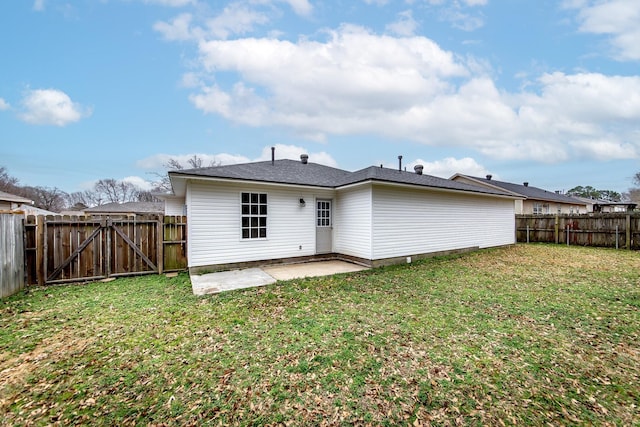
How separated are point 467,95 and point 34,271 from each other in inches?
698

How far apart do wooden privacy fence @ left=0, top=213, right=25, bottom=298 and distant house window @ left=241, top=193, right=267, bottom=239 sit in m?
4.78

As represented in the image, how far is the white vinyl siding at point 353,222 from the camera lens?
8.11 metres

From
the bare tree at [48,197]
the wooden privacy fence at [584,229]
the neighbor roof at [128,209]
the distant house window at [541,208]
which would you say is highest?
the bare tree at [48,197]

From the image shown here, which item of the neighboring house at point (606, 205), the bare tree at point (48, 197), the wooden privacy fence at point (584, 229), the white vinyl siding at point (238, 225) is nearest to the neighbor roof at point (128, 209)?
the bare tree at point (48, 197)

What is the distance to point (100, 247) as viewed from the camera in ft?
21.9

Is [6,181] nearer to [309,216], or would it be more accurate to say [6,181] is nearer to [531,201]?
[309,216]

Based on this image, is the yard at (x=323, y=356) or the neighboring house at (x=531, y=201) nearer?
the yard at (x=323, y=356)

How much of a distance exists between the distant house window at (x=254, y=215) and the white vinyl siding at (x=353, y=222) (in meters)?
2.70

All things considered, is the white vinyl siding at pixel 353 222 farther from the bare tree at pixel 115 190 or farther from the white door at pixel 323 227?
the bare tree at pixel 115 190

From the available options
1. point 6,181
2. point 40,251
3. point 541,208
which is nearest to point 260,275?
point 40,251

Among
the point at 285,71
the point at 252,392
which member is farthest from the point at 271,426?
the point at 285,71

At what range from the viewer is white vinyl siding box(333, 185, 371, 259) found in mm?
8109

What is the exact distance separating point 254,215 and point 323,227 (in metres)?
2.58

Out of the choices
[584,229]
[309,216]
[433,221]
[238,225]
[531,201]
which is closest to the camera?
[238,225]
